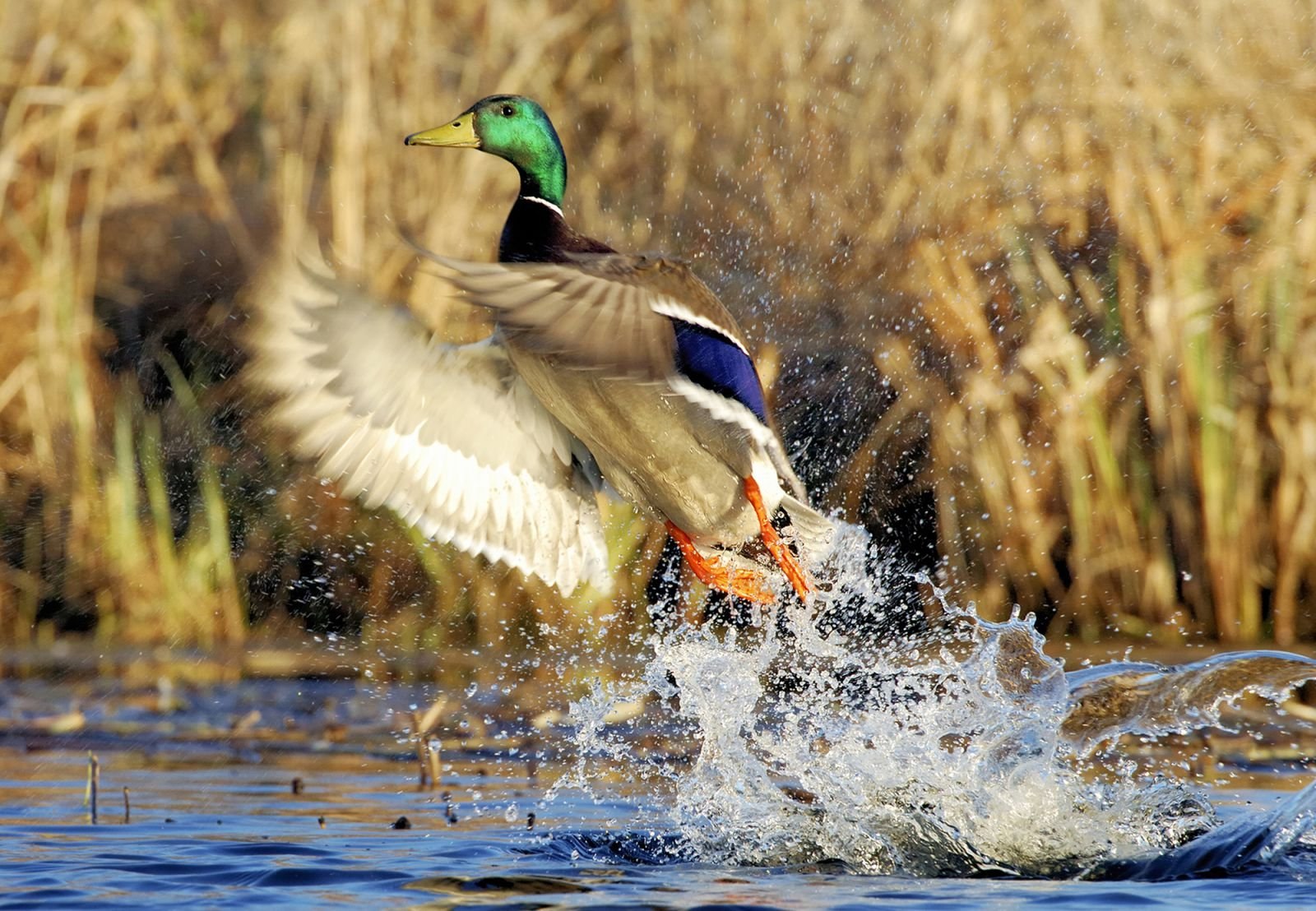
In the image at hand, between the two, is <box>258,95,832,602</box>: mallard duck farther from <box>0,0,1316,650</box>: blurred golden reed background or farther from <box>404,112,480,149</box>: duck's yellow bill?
<box>0,0,1316,650</box>: blurred golden reed background

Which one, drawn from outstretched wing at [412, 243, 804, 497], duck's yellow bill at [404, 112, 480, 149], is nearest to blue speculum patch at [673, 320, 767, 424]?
outstretched wing at [412, 243, 804, 497]

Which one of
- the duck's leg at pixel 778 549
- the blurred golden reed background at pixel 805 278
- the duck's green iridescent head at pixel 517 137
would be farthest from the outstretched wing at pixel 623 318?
the blurred golden reed background at pixel 805 278

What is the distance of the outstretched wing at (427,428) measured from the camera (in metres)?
3.93

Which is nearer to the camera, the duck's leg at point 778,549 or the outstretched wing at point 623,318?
the outstretched wing at point 623,318

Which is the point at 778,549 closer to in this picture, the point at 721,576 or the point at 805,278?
the point at 721,576

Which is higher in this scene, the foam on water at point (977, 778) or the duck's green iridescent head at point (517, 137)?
the duck's green iridescent head at point (517, 137)

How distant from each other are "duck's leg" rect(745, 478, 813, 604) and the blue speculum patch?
0.19 meters

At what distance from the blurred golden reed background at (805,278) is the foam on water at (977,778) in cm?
156

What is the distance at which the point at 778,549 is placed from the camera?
428cm

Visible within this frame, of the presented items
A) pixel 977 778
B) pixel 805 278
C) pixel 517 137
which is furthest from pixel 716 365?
pixel 805 278

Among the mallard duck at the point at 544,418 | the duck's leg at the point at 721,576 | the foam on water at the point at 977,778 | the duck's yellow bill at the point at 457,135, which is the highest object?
the duck's yellow bill at the point at 457,135

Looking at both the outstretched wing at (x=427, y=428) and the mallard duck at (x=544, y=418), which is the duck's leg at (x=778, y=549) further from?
the outstretched wing at (x=427, y=428)

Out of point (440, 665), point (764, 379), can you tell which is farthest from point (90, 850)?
point (764, 379)

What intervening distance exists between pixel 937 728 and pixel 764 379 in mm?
1942
